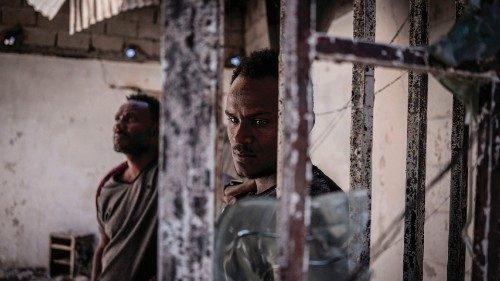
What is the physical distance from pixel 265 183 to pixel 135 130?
172 cm

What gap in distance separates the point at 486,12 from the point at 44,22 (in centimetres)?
546

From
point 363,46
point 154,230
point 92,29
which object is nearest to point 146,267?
point 154,230

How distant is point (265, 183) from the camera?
72.5 inches

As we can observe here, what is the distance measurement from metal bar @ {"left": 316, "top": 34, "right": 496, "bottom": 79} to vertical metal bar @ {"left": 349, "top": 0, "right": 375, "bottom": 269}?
2.07 feet

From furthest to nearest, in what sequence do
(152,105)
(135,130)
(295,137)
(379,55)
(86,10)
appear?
1. (152,105)
2. (135,130)
3. (86,10)
4. (379,55)
5. (295,137)

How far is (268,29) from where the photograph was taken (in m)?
4.97

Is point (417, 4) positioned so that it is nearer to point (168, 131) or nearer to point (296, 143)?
point (296, 143)

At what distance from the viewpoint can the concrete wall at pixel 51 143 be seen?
5422mm

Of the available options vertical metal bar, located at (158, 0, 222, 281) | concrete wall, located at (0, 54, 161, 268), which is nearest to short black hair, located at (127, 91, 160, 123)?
concrete wall, located at (0, 54, 161, 268)

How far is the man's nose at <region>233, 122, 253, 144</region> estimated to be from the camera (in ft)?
5.84

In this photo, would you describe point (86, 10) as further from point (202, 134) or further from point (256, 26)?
point (256, 26)

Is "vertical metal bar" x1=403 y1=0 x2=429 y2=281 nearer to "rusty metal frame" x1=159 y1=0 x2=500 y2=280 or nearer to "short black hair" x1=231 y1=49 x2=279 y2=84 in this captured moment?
"short black hair" x1=231 y1=49 x2=279 y2=84

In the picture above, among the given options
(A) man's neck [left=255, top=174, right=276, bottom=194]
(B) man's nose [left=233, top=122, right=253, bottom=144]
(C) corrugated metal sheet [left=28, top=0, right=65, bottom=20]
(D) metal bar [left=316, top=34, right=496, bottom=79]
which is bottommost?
(A) man's neck [left=255, top=174, right=276, bottom=194]

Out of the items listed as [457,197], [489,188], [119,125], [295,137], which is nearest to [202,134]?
[295,137]
